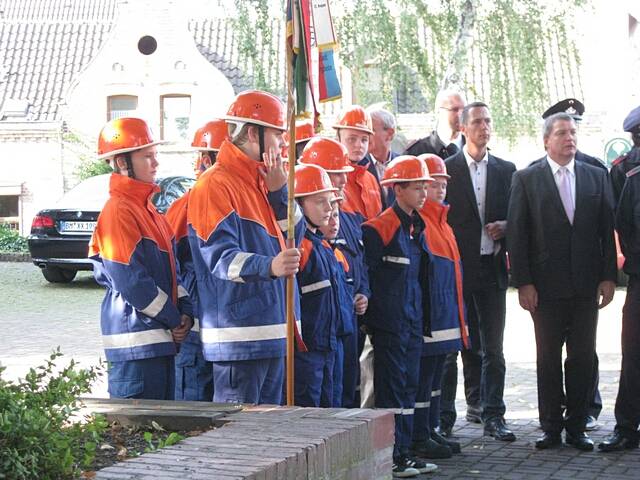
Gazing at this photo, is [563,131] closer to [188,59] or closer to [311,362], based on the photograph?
[311,362]

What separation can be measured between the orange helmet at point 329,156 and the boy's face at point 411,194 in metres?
0.35

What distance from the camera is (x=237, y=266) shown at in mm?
6035

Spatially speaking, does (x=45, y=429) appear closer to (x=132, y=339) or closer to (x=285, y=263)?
(x=285, y=263)

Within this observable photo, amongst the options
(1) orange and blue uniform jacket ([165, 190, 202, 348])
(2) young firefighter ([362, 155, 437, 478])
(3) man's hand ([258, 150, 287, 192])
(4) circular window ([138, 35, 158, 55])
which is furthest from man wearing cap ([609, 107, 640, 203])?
Answer: (4) circular window ([138, 35, 158, 55])

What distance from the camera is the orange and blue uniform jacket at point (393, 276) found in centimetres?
794

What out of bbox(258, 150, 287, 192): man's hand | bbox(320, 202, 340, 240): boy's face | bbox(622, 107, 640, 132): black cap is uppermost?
bbox(622, 107, 640, 132): black cap

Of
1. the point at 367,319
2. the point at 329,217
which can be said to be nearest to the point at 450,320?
the point at 367,319

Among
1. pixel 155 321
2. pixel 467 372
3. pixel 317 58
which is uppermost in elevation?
pixel 317 58

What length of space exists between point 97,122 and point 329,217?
106 feet

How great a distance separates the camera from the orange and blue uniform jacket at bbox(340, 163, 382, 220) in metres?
8.58

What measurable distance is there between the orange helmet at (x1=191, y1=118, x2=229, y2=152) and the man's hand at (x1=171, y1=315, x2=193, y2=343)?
1.52 metres

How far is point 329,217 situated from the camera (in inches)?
289

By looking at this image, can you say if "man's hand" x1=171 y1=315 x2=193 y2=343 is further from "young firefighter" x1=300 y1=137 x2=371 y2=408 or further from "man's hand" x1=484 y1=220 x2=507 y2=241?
"man's hand" x1=484 y1=220 x2=507 y2=241

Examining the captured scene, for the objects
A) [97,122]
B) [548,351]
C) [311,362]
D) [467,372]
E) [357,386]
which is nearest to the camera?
[311,362]
